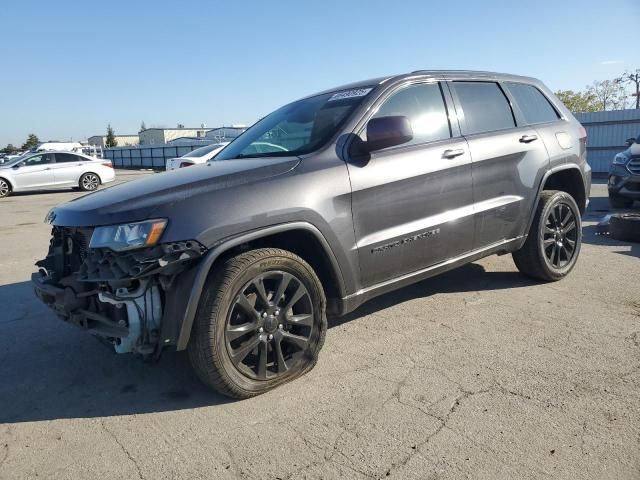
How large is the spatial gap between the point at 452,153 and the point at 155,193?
7.23ft

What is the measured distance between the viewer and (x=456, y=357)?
11.0 ft

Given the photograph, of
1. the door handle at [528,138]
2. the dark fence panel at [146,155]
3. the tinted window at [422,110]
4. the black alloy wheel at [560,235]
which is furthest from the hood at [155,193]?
the dark fence panel at [146,155]

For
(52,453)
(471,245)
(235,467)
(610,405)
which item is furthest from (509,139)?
(52,453)

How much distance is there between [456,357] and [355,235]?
41.8 inches

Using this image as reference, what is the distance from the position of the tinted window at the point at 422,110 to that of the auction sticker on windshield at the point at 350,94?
0.61 feet

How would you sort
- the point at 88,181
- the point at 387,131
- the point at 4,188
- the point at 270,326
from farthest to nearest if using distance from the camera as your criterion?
the point at 88,181 → the point at 4,188 → the point at 387,131 → the point at 270,326

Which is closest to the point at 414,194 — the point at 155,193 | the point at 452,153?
the point at 452,153

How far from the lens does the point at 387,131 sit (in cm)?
321

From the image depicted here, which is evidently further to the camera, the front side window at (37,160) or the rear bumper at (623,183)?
the front side window at (37,160)

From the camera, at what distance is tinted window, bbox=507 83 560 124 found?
4.71m

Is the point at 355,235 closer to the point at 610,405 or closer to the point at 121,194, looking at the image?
the point at 121,194

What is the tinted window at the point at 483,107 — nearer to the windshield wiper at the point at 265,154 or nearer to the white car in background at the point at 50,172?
the windshield wiper at the point at 265,154

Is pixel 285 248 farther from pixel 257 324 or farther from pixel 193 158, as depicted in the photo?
pixel 193 158

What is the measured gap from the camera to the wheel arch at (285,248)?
268cm
